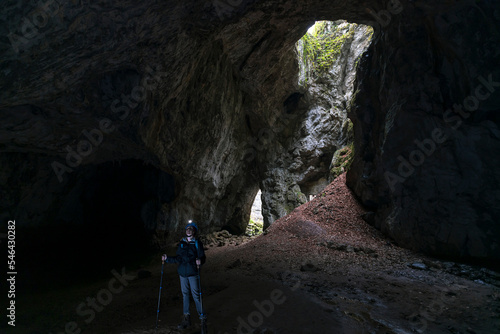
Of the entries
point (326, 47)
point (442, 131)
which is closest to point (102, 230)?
point (442, 131)

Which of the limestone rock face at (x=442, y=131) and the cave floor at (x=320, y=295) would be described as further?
the limestone rock face at (x=442, y=131)

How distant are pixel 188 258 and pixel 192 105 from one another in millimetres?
8464

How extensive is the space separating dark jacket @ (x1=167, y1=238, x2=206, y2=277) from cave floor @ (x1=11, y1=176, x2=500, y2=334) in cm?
99

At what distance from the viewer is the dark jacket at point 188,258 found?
451cm

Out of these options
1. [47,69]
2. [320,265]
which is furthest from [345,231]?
[47,69]

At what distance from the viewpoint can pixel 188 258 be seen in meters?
4.54

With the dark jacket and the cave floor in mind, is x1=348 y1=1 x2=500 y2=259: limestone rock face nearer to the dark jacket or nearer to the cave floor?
the cave floor

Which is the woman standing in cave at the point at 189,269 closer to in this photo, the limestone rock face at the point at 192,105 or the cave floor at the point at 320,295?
the cave floor at the point at 320,295

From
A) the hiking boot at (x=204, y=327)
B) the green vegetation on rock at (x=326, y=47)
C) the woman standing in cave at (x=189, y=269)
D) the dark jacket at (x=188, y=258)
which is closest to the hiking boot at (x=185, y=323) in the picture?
the woman standing in cave at (x=189, y=269)

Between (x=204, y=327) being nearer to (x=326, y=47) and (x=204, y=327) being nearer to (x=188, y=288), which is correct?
(x=188, y=288)

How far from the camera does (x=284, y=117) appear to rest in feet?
71.5

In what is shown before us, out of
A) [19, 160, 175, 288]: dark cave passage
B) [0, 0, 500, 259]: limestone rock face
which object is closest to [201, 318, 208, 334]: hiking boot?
[0, 0, 500, 259]: limestone rock face

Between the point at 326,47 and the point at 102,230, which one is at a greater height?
the point at 326,47

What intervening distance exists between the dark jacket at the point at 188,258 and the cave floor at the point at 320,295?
0.99 metres
